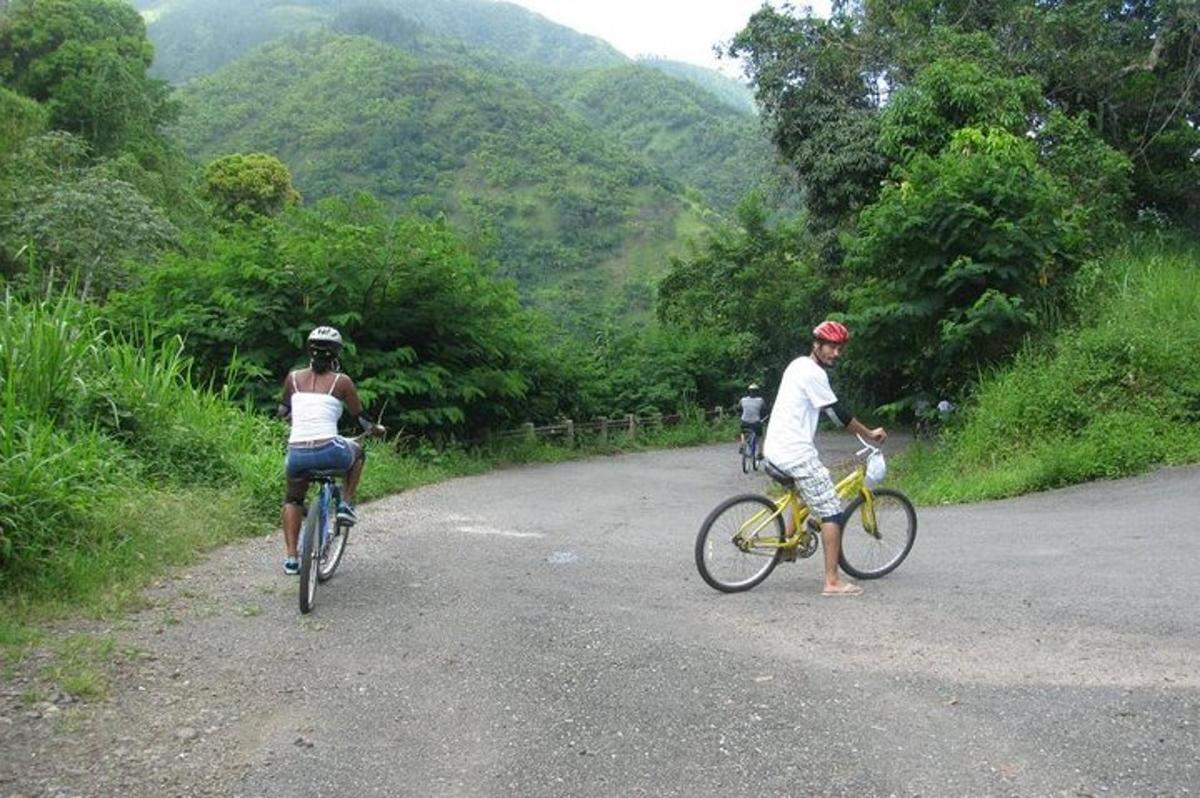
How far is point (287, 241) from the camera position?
18453 mm

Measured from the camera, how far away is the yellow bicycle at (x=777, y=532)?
695 centimetres

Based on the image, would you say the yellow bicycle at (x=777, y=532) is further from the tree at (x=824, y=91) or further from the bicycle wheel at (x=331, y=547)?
the tree at (x=824, y=91)

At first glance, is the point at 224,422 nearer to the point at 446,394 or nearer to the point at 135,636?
the point at 135,636

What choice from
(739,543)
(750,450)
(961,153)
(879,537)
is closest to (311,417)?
(739,543)

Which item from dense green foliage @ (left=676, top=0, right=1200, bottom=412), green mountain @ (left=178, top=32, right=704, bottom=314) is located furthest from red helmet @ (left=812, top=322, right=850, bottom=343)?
green mountain @ (left=178, top=32, right=704, bottom=314)

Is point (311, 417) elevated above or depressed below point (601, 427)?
above

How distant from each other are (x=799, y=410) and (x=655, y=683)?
246 centimetres

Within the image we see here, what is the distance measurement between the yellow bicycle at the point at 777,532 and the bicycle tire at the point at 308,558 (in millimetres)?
2634

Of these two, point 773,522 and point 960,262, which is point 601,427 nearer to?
point 960,262

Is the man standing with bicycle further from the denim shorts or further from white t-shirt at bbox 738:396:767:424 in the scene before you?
white t-shirt at bbox 738:396:767:424

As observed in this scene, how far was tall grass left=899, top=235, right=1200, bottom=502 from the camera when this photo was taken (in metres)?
12.0

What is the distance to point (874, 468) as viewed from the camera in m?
6.99

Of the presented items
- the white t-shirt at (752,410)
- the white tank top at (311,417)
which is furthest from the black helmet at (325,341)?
the white t-shirt at (752,410)

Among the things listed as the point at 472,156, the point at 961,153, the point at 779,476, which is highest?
the point at 472,156
